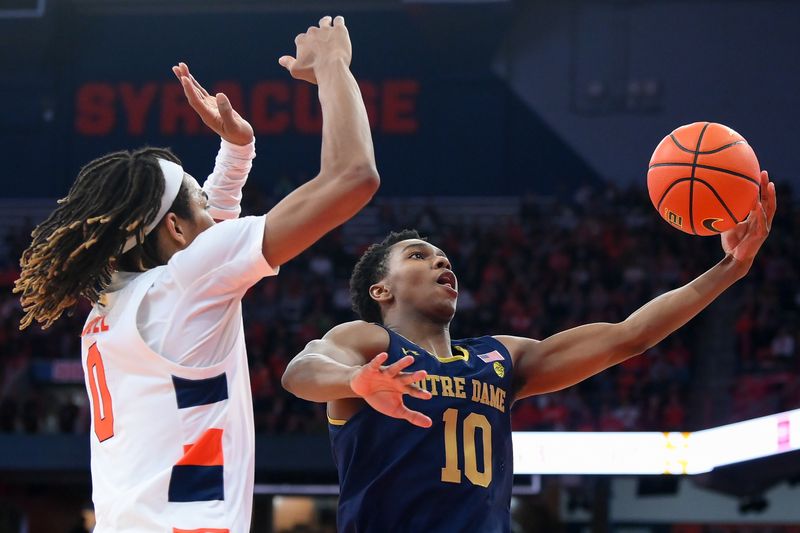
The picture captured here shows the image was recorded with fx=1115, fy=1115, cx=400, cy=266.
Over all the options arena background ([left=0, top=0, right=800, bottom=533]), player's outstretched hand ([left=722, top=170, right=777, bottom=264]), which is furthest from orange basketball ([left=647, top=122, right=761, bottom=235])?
arena background ([left=0, top=0, right=800, bottom=533])

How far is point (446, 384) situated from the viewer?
3.92 meters

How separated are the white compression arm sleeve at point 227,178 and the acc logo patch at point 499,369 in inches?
43.4

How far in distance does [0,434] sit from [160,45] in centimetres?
1152

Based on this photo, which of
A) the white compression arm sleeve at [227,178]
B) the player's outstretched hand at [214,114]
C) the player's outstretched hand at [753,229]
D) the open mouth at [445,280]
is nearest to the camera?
the player's outstretched hand at [214,114]

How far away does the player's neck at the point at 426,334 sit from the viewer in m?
4.18

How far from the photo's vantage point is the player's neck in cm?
418

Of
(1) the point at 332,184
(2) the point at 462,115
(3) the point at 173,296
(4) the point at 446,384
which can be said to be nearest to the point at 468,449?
(4) the point at 446,384

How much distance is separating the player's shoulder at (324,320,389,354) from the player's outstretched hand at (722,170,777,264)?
1.31m

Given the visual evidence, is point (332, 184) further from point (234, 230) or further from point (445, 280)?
point (445, 280)

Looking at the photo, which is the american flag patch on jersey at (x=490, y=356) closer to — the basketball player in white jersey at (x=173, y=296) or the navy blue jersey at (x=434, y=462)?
the navy blue jersey at (x=434, y=462)

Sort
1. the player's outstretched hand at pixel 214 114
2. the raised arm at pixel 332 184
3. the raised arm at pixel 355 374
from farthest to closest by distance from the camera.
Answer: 1. the player's outstretched hand at pixel 214 114
2. the raised arm at pixel 355 374
3. the raised arm at pixel 332 184

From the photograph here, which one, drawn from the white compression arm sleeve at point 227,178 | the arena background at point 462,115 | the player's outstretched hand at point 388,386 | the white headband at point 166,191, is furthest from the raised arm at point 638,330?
the arena background at point 462,115

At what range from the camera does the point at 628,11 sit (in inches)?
835

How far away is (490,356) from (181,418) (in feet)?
5.59
